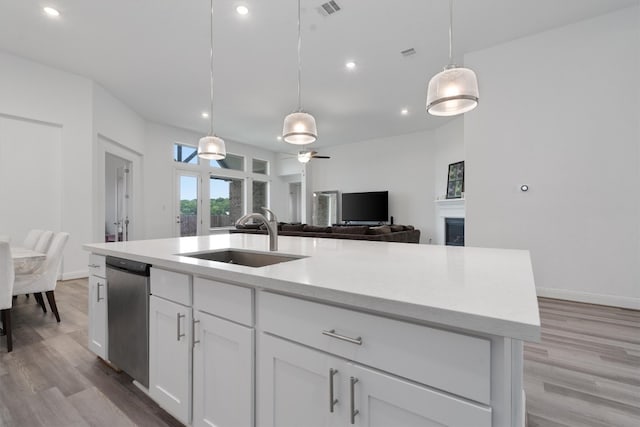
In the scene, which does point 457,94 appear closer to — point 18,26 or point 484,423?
point 484,423

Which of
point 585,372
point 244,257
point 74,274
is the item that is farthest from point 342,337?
point 74,274

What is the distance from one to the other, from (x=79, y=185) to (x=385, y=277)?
17.4 feet

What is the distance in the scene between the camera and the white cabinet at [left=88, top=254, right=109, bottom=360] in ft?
6.52

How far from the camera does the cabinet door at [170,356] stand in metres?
1.39

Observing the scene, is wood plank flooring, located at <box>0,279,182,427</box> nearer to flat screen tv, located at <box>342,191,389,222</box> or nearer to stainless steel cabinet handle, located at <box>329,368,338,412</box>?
stainless steel cabinet handle, located at <box>329,368,338,412</box>

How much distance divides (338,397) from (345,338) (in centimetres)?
20

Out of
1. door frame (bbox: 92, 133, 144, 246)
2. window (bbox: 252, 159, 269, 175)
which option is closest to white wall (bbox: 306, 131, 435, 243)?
window (bbox: 252, 159, 269, 175)

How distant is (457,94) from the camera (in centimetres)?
170

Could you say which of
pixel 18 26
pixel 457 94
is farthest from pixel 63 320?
pixel 457 94

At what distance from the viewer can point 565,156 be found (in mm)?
3404

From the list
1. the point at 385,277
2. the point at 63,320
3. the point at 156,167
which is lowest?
the point at 63,320

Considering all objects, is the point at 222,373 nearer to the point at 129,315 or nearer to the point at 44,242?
the point at 129,315

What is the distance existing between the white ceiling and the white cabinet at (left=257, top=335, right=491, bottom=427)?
3.28 m

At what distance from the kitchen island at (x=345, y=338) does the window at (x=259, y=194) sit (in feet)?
26.2
